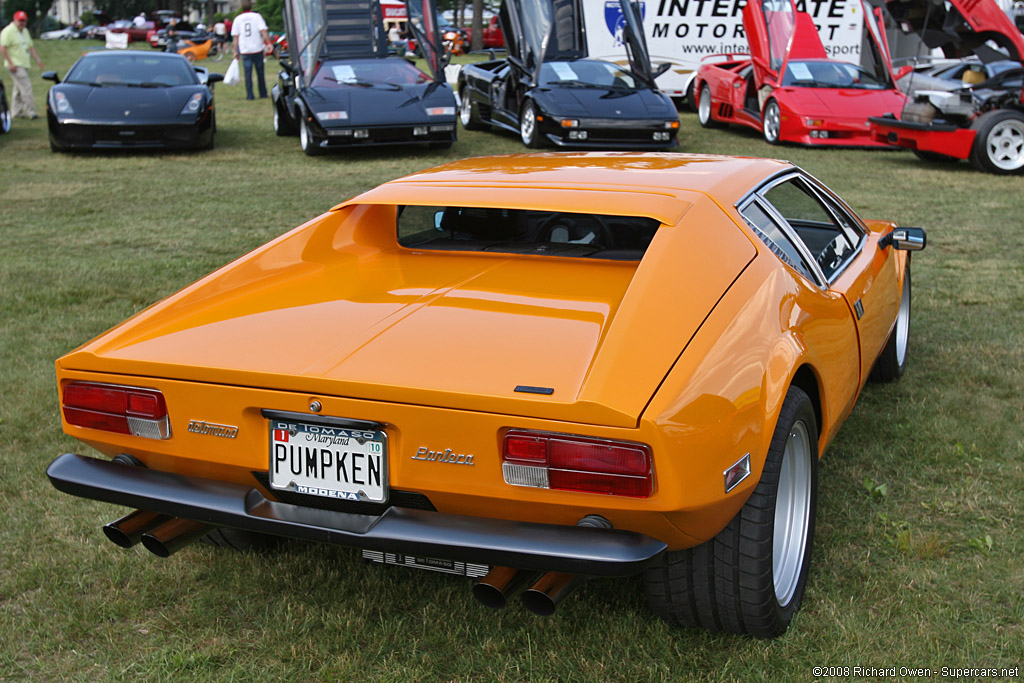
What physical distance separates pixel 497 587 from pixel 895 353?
120 inches

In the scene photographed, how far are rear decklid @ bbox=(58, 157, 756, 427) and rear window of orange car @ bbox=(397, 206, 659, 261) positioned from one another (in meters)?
0.10

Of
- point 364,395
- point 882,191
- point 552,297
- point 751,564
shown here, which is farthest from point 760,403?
point 882,191

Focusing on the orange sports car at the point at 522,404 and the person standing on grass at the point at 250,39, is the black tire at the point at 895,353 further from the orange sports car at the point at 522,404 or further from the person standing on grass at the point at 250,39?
the person standing on grass at the point at 250,39

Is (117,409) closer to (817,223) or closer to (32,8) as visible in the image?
(817,223)

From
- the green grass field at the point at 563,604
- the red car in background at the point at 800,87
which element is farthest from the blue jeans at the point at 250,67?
the green grass field at the point at 563,604

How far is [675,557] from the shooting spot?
8.48ft

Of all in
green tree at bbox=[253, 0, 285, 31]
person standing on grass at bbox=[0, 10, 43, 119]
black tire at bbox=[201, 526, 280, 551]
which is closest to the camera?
black tire at bbox=[201, 526, 280, 551]

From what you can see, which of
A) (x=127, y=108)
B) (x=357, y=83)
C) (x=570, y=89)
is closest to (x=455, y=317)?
(x=357, y=83)

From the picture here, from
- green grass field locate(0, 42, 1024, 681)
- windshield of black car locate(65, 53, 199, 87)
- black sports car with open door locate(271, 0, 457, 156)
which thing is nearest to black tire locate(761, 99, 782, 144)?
black sports car with open door locate(271, 0, 457, 156)

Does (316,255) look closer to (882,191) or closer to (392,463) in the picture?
(392,463)

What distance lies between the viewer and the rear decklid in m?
2.37

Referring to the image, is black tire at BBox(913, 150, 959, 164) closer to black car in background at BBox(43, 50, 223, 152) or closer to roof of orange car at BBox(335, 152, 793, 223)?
black car in background at BBox(43, 50, 223, 152)

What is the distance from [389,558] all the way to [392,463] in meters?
0.40

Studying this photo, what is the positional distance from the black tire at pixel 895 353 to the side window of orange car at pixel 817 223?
75 cm
